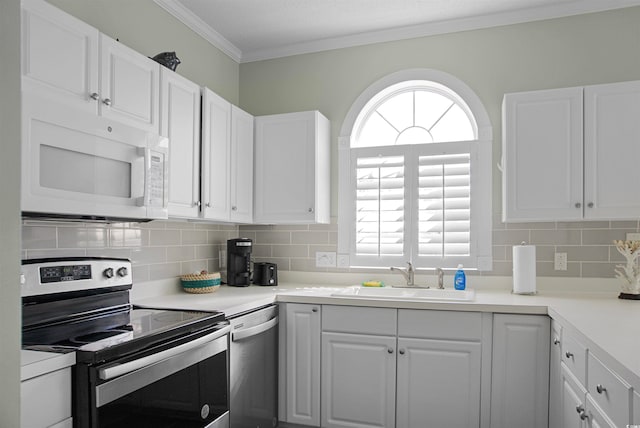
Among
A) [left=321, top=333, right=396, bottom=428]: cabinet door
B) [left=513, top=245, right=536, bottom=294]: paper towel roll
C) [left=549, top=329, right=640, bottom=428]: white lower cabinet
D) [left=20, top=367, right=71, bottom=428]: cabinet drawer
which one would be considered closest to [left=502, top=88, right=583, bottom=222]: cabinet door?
[left=513, top=245, right=536, bottom=294]: paper towel roll

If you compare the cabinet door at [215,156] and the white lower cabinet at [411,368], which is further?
the cabinet door at [215,156]

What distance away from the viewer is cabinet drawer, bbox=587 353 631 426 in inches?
50.8

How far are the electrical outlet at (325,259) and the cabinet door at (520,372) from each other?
4.19 ft

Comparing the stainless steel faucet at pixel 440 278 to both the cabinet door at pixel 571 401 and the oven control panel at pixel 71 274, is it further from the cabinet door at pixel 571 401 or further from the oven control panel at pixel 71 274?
the oven control panel at pixel 71 274

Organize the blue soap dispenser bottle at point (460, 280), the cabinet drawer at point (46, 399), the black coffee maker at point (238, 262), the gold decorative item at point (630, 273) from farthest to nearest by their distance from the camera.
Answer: the black coffee maker at point (238, 262)
the blue soap dispenser bottle at point (460, 280)
the gold decorative item at point (630, 273)
the cabinet drawer at point (46, 399)

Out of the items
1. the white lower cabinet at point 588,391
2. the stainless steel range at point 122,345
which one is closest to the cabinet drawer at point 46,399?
the stainless steel range at point 122,345

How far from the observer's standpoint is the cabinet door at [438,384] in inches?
94.2

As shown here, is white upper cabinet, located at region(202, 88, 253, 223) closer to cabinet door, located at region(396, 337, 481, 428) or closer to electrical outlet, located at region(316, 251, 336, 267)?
electrical outlet, located at region(316, 251, 336, 267)

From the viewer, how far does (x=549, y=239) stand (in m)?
2.88

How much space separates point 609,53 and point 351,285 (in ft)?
7.11

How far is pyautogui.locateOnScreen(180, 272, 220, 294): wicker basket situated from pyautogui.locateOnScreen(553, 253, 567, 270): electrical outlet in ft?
6.92

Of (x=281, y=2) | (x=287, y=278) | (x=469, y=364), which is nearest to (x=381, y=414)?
(x=469, y=364)

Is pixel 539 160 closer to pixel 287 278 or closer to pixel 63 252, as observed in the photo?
pixel 287 278

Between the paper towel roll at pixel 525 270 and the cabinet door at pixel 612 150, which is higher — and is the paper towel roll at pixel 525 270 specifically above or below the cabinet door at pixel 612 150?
below
